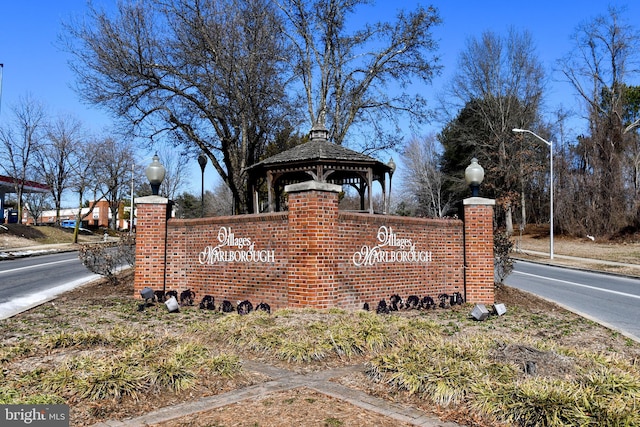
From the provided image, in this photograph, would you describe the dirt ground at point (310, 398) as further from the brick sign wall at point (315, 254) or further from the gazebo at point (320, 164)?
the gazebo at point (320, 164)

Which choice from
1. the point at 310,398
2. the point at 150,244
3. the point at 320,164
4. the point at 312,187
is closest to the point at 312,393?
the point at 310,398

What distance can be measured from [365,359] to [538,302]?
24.2ft

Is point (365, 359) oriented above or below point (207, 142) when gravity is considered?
below

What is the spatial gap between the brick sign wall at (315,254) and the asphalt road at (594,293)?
2606 mm

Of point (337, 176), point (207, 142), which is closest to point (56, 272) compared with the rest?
point (207, 142)

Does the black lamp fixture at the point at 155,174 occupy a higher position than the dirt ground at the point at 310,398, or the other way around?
the black lamp fixture at the point at 155,174

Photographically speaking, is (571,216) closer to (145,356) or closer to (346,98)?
(346,98)

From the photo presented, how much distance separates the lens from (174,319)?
30.7ft

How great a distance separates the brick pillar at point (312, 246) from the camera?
30.7ft

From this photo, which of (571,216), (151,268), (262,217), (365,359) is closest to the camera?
(365,359)

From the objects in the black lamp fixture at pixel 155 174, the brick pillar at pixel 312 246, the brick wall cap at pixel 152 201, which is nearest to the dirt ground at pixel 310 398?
the brick pillar at pixel 312 246

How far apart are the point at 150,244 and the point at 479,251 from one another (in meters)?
7.64

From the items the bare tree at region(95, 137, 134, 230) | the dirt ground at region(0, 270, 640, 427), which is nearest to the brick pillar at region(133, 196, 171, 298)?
the dirt ground at region(0, 270, 640, 427)

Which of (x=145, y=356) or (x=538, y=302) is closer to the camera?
(x=145, y=356)
